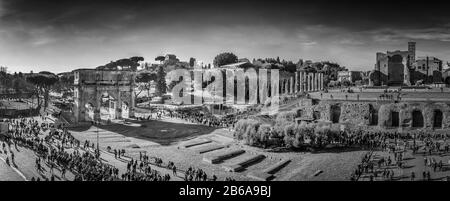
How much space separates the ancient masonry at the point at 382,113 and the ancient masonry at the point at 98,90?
720 inches

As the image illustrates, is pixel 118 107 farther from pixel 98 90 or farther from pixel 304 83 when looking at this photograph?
pixel 304 83

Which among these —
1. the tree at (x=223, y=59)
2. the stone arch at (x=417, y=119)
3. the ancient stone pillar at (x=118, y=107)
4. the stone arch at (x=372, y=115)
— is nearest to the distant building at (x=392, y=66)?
the stone arch at (x=372, y=115)

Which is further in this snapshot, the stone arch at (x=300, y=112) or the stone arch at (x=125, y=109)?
the stone arch at (x=125, y=109)

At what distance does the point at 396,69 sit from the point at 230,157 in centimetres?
2576

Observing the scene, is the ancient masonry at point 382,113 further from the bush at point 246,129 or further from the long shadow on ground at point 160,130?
the long shadow on ground at point 160,130

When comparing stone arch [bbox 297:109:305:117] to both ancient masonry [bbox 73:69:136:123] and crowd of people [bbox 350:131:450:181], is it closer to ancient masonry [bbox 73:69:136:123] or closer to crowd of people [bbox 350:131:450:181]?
crowd of people [bbox 350:131:450:181]

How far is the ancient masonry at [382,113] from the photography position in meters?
23.8

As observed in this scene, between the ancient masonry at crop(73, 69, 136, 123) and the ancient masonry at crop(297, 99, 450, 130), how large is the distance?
1828cm

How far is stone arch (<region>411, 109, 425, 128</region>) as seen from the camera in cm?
2420

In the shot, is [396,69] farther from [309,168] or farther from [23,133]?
[23,133]
